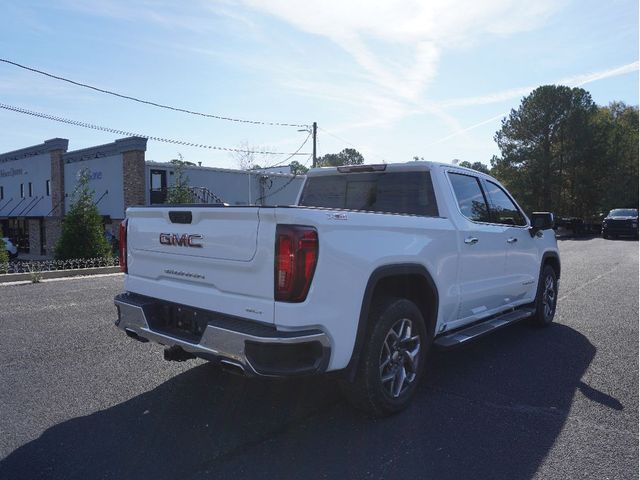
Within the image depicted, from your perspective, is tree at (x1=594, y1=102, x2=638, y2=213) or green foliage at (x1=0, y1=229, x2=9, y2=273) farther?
tree at (x1=594, y1=102, x2=638, y2=213)

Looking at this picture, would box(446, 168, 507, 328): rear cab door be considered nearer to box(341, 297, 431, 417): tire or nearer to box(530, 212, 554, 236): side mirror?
box(341, 297, 431, 417): tire

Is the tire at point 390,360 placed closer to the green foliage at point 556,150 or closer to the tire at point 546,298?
the tire at point 546,298

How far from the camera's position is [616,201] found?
4453 centimetres

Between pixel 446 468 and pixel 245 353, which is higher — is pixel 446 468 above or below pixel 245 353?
below

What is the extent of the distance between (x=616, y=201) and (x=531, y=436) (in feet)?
157

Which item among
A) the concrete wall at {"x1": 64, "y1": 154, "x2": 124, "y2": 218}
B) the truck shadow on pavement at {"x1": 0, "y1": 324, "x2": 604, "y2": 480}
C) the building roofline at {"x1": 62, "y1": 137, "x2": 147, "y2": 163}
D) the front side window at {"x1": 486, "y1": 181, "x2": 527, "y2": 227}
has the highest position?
the building roofline at {"x1": 62, "y1": 137, "x2": 147, "y2": 163}

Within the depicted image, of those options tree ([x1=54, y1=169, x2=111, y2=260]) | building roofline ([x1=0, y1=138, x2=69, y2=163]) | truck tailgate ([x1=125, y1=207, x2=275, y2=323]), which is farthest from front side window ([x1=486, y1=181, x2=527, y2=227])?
building roofline ([x1=0, y1=138, x2=69, y2=163])

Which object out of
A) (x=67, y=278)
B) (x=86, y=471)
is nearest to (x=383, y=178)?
(x=86, y=471)

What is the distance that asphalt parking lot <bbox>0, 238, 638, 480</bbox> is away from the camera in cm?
306

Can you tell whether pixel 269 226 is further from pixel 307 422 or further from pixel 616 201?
pixel 616 201

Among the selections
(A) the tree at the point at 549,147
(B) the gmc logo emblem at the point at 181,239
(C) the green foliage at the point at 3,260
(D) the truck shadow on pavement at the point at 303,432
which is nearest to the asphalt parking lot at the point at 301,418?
(D) the truck shadow on pavement at the point at 303,432

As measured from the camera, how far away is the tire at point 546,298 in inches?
257

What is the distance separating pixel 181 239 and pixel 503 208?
3664 millimetres

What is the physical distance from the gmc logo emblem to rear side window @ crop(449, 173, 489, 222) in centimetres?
247
